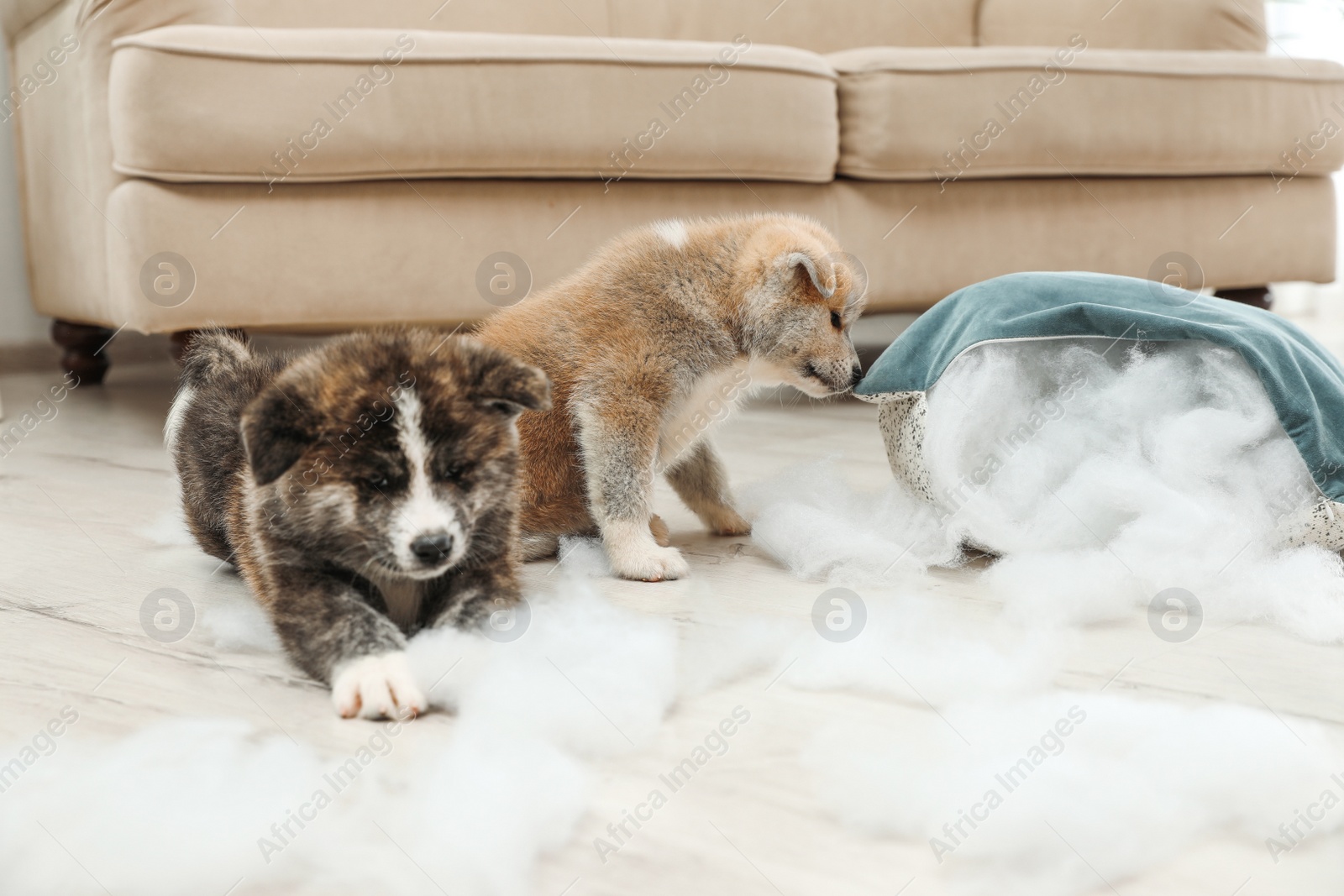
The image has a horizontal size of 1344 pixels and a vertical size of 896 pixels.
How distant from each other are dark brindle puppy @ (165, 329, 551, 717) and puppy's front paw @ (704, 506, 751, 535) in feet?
2.09

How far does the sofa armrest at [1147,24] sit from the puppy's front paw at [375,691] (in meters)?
3.44

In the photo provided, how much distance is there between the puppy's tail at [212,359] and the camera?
62.9 inches

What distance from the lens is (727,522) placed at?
76.8 inches

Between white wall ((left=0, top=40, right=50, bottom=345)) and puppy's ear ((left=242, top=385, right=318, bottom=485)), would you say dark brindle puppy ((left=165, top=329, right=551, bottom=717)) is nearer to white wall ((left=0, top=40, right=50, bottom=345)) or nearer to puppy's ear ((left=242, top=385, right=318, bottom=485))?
puppy's ear ((left=242, top=385, right=318, bottom=485))

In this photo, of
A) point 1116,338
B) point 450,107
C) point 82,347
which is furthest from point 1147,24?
Result: point 82,347

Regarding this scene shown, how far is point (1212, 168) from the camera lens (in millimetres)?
3250

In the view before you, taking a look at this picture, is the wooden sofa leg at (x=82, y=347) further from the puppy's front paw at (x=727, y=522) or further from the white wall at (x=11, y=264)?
the puppy's front paw at (x=727, y=522)

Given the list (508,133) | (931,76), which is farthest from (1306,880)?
(931,76)

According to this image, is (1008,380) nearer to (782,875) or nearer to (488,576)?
(488,576)

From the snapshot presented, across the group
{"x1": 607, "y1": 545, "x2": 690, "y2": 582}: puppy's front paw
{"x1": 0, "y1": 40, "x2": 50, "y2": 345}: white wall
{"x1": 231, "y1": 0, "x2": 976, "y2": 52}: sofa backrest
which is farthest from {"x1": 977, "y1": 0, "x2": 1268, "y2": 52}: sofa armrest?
{"x1": 0, "y1": 40, "x2": 50, "y2": 345}: white wall

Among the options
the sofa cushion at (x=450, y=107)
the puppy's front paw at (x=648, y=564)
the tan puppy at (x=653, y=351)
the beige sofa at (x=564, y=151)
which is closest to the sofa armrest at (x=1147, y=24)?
the beige sofa at (x=564, y=151)

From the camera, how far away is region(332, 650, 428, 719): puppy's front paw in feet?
3.66

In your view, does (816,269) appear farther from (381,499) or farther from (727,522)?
(381,499)

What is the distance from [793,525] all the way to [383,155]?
55.5 inches
